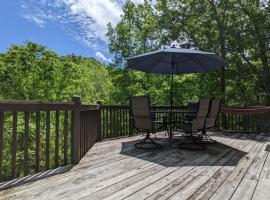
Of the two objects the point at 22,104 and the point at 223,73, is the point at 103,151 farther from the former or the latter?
the point at 223,73

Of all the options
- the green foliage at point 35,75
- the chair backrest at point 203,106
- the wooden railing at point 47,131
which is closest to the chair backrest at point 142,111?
the wooden railing at point 47,131

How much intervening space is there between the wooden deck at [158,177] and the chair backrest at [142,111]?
0.51m

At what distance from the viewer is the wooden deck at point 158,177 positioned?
254 cm

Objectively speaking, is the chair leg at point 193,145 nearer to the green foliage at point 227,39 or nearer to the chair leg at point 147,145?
the chair leg at point 147,145

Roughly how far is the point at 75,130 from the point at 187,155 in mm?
1915

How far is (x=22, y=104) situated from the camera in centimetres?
282

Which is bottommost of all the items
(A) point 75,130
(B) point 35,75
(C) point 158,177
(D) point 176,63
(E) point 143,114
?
(C) point 158,177

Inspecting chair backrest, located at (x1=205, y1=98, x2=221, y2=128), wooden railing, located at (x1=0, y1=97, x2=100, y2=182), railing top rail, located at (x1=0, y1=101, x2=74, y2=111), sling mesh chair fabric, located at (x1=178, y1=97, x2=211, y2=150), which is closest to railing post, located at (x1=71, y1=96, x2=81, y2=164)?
wooden railing, located at (x1=0, y1=97, x2=100, y2=182)

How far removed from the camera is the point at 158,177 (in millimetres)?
3115

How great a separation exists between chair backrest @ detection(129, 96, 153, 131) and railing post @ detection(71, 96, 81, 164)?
1382 millimetres

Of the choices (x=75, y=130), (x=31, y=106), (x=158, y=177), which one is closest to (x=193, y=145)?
(x=158, y=177)

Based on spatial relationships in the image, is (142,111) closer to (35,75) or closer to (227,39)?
(227,39)

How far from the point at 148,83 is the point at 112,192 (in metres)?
16.0

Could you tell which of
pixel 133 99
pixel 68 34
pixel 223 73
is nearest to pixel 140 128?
pixel 133 99
